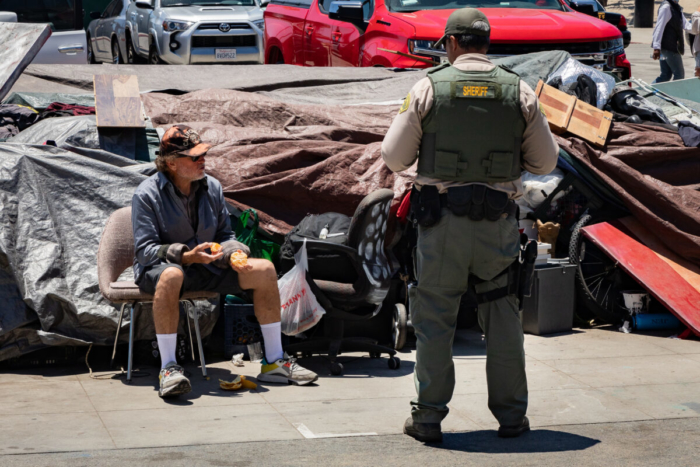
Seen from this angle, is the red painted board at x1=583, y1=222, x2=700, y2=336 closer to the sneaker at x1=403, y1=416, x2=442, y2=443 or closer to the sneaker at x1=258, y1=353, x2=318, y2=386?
the sneaker at x1=258, y1=353, x2=318, y2=386

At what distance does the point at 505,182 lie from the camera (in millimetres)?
4473

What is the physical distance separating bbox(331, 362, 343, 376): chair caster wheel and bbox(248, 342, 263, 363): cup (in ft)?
1.95

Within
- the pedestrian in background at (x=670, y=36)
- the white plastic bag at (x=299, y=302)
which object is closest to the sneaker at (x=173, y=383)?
the white plastic bag at (x=299, y=302)

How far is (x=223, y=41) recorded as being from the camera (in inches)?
551

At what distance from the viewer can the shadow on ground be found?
172 inches

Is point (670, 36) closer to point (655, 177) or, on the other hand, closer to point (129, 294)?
point (655, 177)

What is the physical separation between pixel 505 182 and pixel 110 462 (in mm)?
2247

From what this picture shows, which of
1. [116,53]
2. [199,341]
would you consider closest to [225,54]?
[116,53]

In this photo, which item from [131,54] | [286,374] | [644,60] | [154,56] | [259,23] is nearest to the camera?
[286,374]

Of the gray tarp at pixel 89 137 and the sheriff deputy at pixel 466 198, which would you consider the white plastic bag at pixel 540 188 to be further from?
the gray tarp at pixel 89 137

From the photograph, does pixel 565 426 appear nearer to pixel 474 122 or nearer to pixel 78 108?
pixel 474 122

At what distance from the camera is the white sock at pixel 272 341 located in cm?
563

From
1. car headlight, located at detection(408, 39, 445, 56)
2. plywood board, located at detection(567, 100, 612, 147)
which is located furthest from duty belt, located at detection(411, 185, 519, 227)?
car headlight, located at detection(408, 39, 445, 56)

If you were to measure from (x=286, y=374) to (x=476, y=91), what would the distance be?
7.16 feet
